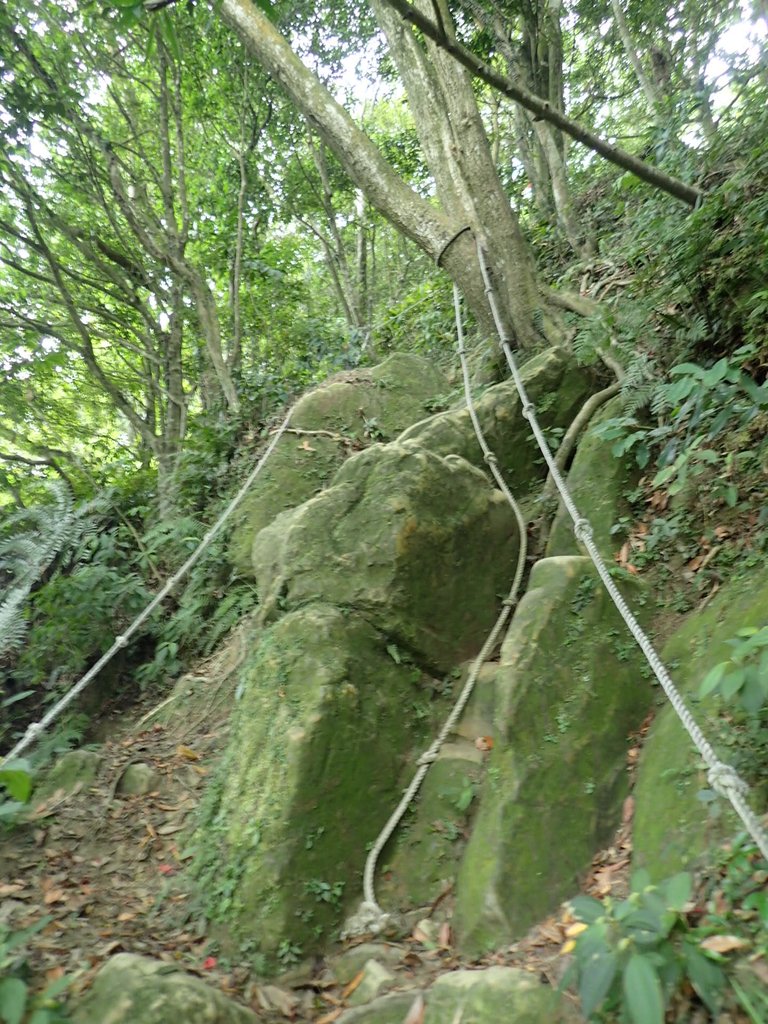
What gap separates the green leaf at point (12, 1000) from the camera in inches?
75.7

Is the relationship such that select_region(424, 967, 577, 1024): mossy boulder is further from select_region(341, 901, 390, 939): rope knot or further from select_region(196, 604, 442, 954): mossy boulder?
select_region(196, 604, 442, 954): mossy boulder

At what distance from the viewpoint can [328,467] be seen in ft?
19.0

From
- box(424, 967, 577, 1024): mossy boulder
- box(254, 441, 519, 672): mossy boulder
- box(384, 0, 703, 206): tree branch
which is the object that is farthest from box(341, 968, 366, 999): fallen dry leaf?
box(384, 0, 703, 206): tree branch

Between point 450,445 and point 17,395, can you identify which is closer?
point 450,445

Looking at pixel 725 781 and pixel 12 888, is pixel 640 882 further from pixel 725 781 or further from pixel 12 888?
pixel 12 888

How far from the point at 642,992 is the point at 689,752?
1257 millimetres

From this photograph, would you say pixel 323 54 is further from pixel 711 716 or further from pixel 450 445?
pixel 711 716

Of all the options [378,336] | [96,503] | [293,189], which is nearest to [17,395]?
[96,503]

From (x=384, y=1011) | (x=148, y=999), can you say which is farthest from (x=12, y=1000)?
(x=384, y=1011)

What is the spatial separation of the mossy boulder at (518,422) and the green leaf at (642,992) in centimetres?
350

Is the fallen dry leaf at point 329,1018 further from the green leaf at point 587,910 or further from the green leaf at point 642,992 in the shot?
the green leaf at point 642,992

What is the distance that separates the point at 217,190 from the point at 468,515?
23.2 ft

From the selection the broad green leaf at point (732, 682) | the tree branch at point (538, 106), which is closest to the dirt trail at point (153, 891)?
the broad green leaf at point (732, 682)

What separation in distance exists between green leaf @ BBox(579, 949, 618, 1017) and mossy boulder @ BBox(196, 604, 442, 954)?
5.15 ft
